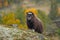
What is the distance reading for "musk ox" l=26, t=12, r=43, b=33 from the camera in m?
11.5

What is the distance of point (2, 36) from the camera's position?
8.34 meters

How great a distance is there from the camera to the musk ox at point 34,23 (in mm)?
11523

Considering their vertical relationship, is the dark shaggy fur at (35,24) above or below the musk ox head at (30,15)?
below

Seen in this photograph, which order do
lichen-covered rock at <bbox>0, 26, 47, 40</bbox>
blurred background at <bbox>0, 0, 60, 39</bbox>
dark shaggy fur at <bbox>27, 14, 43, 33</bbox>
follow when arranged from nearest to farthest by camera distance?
1. lichen-covered rock at <bbox>0, 26, 47, 40</bbox>
2. dark shaggy fur at <bbox>27, 14, 43, 33</bbox>
3. blurred background at <bbox>0, 0, 60, 39</bbox>

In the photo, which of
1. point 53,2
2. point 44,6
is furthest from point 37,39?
point 44,6

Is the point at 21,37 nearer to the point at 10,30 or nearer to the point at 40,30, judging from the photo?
the point at 10,30

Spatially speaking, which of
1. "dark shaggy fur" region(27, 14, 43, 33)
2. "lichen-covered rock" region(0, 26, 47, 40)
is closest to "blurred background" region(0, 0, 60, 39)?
"dark shaggy fur" region(27, 14, 43, 33)

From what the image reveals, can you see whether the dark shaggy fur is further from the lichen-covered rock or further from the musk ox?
the lichen-covered rock

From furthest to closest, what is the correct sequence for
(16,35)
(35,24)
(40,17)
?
(40,17), (35,24), (16,35)

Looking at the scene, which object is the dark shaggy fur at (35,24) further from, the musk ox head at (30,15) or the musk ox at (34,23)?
the musk ox head at (30,15)

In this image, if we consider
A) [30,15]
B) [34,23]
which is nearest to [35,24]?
[34,23]

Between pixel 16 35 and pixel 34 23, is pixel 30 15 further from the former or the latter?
pixel 16 35

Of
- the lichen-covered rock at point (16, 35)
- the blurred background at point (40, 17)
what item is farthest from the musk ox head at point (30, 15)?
the blurred background at point (40, 17)

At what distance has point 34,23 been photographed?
1156 centimetres
